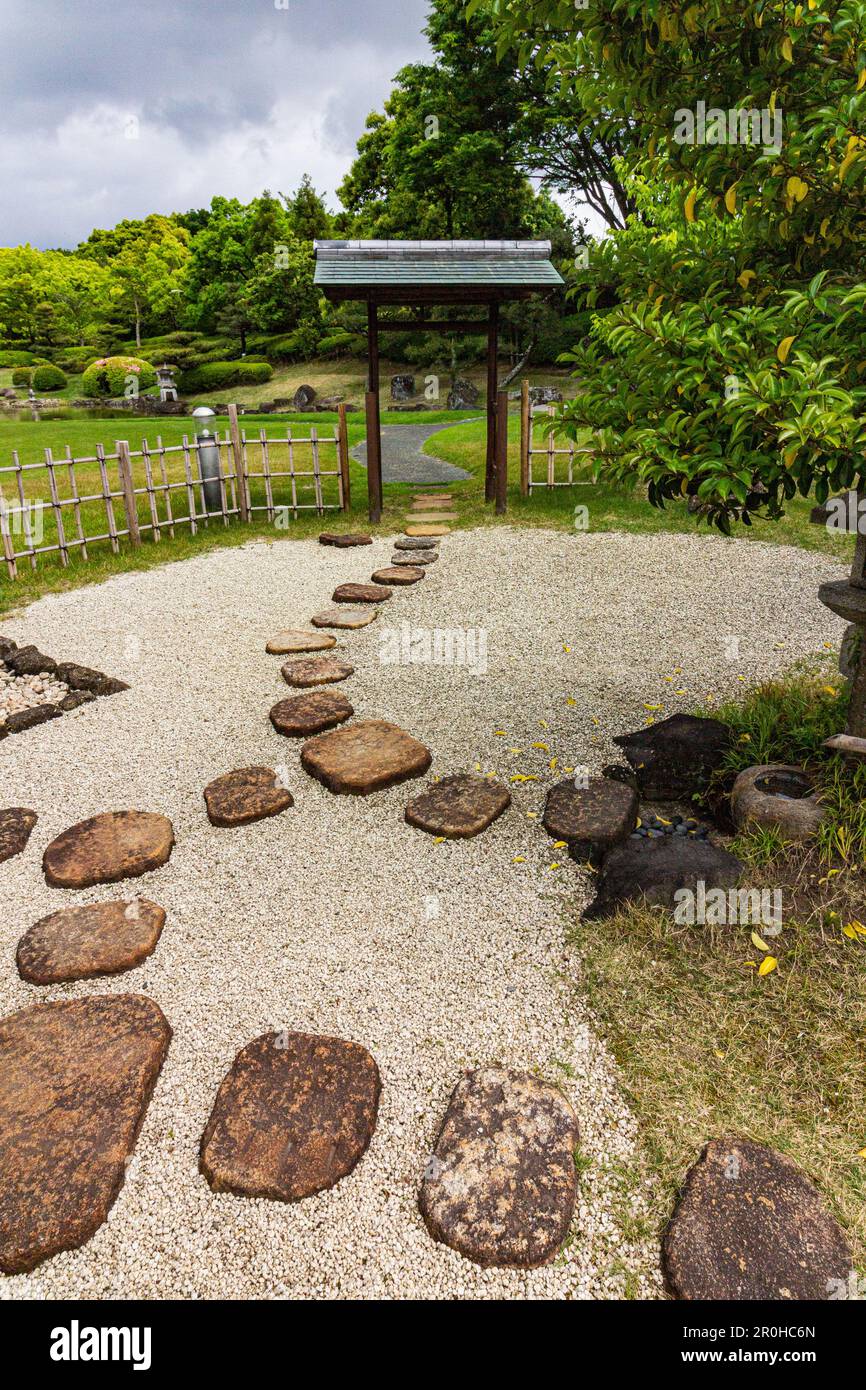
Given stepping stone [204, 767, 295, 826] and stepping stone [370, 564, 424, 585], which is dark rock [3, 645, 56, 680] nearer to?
stepping stone [204, 767, 295, 826]

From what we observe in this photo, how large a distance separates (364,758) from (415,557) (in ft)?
16.8

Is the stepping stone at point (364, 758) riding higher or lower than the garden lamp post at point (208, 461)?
lower

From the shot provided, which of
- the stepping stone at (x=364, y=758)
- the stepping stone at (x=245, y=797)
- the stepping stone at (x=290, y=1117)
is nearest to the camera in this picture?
the stepping stone at (x=290, y=1117)

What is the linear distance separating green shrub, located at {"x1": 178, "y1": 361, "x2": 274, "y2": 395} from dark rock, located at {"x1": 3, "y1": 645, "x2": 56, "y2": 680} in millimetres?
28282

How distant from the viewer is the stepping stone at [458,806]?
3.93 m

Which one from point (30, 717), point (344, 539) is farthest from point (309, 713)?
point (344, 539)

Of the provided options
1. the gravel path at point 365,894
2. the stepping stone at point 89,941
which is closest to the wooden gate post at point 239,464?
the gravel path at point 365,894

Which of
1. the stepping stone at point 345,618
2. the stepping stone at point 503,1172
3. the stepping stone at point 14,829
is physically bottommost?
the stepping stone at point 503,1172

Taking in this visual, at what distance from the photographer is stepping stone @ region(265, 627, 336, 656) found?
6.48 meters

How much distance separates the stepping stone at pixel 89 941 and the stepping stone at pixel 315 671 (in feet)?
8.53

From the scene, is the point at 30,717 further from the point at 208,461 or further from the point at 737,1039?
the point at 208,461

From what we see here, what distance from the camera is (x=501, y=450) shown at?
11.5 meters

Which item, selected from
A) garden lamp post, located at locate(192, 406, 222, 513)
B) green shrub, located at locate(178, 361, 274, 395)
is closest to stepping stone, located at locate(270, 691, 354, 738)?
garden lamp post, located at locate(192, 406, 222, 513)

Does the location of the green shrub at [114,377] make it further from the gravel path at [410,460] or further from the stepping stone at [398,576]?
the stepping stone at [398,576]
